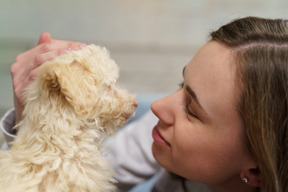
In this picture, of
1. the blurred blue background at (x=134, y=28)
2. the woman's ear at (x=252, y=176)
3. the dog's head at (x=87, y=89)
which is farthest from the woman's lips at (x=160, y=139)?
the blurred blue background at (x=134, y=28)

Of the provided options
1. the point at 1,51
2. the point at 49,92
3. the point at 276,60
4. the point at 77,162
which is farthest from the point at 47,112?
the point at 1,51

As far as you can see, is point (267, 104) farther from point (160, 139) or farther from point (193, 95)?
point (160, 139)

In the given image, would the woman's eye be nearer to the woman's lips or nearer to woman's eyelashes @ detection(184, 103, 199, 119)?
woman's eyelashes @ detection(184, 103, 199, 119)

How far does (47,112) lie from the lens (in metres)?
0.81

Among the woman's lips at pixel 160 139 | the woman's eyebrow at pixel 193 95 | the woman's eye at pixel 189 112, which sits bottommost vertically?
the woman's lips at pixel 160 139

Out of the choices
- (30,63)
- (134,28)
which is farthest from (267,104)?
(134,28)

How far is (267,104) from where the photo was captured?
0.77 meters

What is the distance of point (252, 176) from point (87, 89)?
1.87 feet

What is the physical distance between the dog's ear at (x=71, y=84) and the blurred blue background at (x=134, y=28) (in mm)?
1534

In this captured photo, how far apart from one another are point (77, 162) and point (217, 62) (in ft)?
1.66

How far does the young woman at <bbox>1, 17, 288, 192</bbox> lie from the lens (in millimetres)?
772

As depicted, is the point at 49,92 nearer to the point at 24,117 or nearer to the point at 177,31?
the point at 24,117

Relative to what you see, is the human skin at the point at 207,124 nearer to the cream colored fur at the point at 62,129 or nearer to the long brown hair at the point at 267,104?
the long brown hair at the point at 267,104

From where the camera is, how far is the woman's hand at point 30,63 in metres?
0.92
